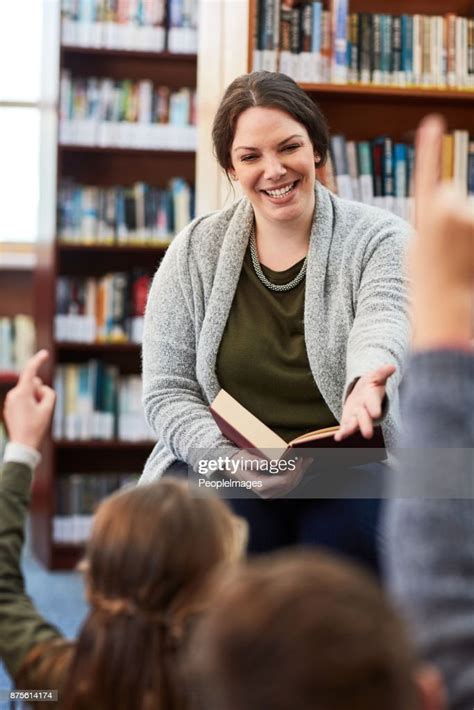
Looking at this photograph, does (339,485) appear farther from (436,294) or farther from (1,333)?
(1,333)

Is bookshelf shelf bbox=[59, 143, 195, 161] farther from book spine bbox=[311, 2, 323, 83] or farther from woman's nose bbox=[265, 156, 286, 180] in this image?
woman's nose bbox=[265, 156, 286, 180]

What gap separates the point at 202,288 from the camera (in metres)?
1.83

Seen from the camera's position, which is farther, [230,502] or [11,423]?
[230,502]

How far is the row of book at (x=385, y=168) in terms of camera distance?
2.88 meters

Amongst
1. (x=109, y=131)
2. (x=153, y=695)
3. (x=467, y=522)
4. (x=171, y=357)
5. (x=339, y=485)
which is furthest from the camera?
(x=109, y=131)

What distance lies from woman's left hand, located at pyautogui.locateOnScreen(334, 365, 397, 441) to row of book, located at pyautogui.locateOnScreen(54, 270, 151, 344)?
2961 millimetres

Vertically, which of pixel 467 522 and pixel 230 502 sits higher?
pixel 467 522

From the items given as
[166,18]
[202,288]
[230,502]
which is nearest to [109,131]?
[166,18]

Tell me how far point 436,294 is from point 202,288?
3.69 feet

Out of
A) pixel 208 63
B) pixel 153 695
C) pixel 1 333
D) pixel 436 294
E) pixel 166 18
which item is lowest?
pixel 1 333

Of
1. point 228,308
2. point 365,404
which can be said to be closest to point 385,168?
point 228,308

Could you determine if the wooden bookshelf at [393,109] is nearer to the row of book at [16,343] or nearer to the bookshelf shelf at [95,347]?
the bookshelf shelf at [95,347]

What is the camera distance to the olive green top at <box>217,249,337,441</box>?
172 cm

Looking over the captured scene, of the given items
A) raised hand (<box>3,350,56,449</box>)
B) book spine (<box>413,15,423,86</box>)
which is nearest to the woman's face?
raised hand (<box>3,350,56,449</box>)
